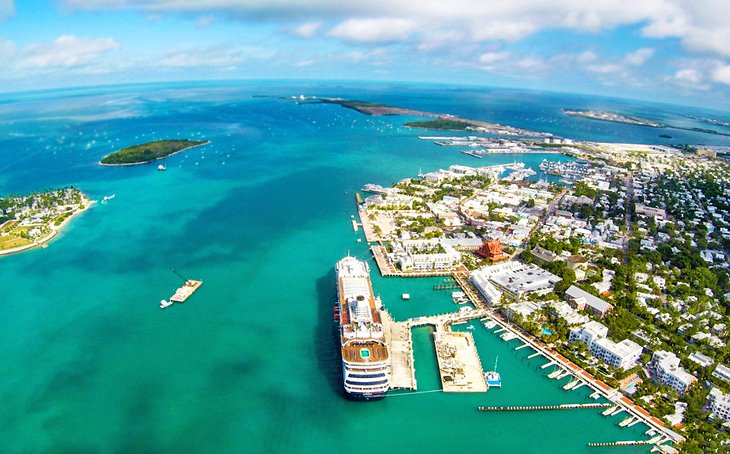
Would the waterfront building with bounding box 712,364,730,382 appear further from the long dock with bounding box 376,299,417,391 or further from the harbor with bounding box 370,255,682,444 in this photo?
the long dock with bounding box 376,299,417,391

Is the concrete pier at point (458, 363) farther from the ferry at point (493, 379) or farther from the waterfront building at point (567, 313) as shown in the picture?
the waterfront building at point (567, 313)

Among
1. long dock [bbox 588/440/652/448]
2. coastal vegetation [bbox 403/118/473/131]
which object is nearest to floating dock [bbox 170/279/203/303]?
long dock [bbox 588/440/652/448]

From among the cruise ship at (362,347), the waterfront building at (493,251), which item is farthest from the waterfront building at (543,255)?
the cruise ship at (362,347)

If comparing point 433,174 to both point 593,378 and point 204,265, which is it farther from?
point 593,378

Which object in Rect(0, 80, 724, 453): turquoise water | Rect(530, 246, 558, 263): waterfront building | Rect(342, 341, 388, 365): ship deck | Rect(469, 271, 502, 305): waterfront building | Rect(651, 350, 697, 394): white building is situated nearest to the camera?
Rect(0, 80, 724, 453): turquoise water

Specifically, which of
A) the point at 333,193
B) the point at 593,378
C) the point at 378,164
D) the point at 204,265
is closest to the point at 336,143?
the point at 378,164

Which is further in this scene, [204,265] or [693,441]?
[204,265]
